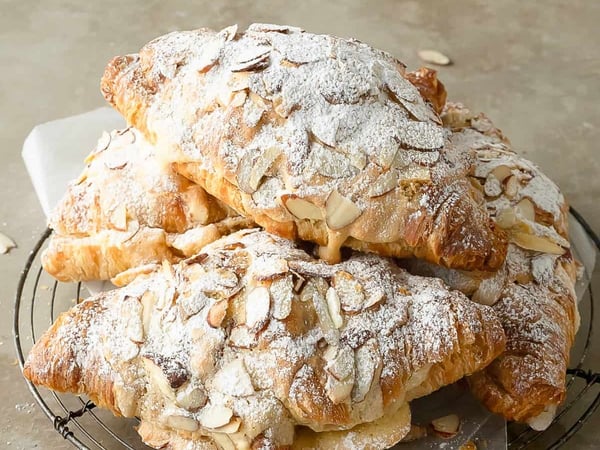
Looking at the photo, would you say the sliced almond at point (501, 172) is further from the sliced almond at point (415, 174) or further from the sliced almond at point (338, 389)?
the sliced almond at point (338, 389)

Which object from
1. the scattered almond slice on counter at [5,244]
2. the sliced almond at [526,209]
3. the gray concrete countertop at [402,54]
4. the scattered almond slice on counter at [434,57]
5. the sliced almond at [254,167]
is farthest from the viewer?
the scattered almond slice on counter at [434,57]

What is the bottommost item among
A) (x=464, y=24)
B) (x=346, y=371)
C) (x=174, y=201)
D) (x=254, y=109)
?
(x=464, y=24)

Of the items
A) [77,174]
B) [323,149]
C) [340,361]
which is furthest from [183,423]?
[77,174]

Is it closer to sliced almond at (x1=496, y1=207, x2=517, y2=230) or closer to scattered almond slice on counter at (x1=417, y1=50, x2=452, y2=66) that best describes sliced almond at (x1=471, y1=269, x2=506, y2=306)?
sliced almond at (x1=496, y1=207, x2=517, y2=230)

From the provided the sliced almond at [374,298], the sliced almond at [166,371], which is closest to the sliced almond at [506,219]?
the sliced almond at [374,298]

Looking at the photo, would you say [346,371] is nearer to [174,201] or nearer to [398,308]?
[398,308]

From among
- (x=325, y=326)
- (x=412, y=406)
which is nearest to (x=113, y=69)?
(x=325, y=326)
